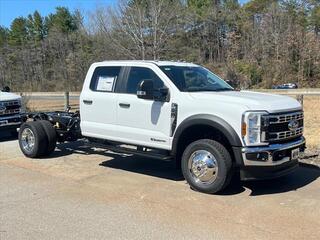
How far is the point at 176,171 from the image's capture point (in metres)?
8.30

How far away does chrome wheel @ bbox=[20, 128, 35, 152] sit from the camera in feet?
31.2

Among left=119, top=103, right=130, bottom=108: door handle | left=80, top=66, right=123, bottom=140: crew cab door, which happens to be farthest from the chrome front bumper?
left=80, top=66, right=123, bottom=140: crew cab door

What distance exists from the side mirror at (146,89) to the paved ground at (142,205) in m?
1.36

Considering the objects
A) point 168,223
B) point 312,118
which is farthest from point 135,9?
point 168,223

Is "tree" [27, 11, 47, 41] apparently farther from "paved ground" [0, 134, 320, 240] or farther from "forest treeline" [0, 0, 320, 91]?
"paved ground" [0, 134, 320, 240]

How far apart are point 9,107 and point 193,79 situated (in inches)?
245

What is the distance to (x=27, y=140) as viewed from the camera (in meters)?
9.64

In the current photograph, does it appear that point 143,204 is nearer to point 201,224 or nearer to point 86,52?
point 201,224

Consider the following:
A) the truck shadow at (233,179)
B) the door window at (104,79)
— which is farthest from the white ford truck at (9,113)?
the door window at (104,79)

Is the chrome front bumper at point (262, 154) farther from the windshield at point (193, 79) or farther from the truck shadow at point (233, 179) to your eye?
the windshield at point (193, 79)

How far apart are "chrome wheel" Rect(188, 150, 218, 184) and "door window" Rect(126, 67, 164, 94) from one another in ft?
4.80

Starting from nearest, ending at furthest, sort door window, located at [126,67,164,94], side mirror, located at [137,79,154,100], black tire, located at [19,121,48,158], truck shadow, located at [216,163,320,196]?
truck shadow, located at [216,163,320,196]
side mirror, located at [137,79,154,100]
door window, located at [126,67,164,94]
black tire, located at [19,121,48,158]

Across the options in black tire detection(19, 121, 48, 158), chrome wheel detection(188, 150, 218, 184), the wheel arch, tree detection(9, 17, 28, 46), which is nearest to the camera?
the wheel arch

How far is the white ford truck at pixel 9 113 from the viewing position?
471 inches
